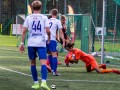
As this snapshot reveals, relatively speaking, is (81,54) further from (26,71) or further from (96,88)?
(96,88)

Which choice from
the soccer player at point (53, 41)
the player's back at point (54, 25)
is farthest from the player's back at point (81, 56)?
the player's back at point (54, 25)

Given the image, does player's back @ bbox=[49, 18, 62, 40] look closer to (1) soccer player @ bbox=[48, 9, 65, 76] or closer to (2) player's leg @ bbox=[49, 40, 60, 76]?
(1) soccer player @ bbox=[48, 9, 65, 76]

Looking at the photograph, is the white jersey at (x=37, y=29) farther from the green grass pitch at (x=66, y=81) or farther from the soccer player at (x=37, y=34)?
the green grass pitch at (x=66, y=81)

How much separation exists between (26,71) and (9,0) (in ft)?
173

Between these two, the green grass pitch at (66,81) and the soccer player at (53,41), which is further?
the soccer player at (53,41)

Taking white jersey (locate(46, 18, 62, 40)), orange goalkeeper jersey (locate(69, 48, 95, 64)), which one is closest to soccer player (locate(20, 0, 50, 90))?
white jersey (locate(46, 18, 62, 40))

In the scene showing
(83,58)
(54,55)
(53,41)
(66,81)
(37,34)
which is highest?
(37,34)

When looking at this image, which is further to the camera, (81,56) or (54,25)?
(81,56)

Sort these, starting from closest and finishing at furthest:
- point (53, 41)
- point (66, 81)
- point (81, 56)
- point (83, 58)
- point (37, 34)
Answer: point (37, 34) < point (66, 81) < point (53, 41) < point (81, 56) < point (83, 58)

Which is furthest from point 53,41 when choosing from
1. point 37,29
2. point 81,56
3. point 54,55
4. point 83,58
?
point 37,29

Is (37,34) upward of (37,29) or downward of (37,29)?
downward

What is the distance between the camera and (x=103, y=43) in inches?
753

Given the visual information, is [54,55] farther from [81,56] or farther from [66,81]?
[66,81]

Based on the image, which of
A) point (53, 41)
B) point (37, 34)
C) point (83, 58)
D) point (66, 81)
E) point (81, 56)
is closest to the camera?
point (37, 34)
